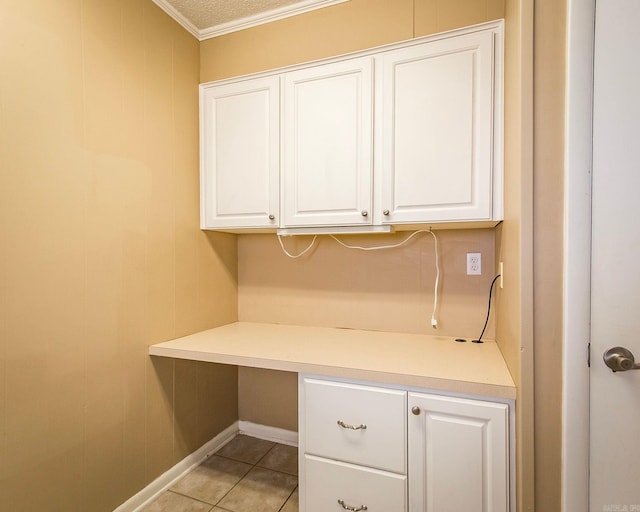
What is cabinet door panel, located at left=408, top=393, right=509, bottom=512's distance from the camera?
3.49 ft

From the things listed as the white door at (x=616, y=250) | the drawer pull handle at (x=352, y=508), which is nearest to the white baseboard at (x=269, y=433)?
the drawer pull handle at (x=352, y=508)

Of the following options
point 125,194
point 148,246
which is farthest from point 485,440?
point 125,194

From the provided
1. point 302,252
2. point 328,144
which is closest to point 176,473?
point 302,252

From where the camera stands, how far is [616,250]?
2.85 feet

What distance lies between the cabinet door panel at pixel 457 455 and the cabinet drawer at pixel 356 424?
5 centimetres

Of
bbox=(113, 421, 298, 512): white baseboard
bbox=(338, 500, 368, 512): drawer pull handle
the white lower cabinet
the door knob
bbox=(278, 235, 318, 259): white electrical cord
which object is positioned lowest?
bbox=(113, 421, 298, 512): white baseboard

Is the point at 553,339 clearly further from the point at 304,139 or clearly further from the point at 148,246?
the point at 148,246

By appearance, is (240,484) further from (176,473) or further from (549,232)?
(549,232)

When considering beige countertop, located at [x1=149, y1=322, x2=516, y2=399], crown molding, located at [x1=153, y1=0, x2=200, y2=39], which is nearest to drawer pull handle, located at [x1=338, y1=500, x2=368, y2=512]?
beige countertop, located at [x1=149, y1=322, x2=516, y2=399]

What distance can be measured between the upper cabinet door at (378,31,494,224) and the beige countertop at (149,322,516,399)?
0.61 m

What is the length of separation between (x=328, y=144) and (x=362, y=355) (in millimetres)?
1036

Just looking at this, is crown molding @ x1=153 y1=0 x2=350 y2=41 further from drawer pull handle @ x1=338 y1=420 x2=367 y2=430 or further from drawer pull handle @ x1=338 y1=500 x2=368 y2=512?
drawer pull handle @ x1=338 y1=500 x2=368 y2=512

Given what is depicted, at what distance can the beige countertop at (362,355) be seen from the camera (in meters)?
1.14

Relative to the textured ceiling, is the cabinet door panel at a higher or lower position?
lower
